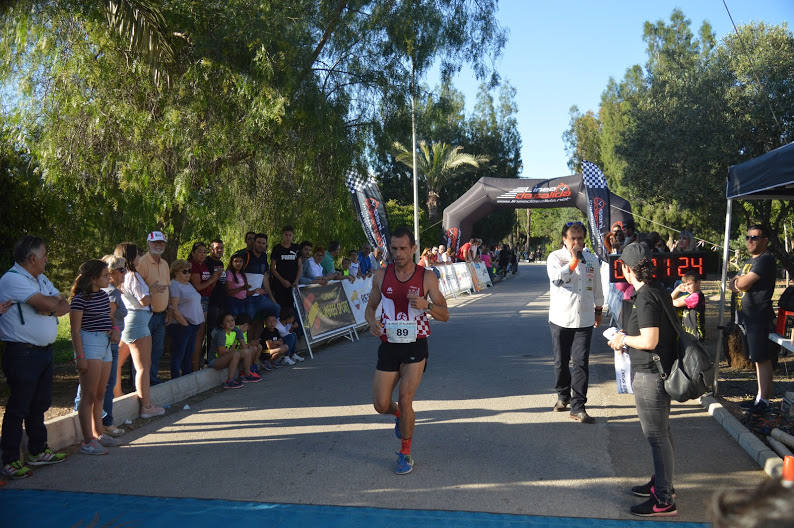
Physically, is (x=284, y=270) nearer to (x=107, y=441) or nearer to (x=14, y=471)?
(x=107, y=441)

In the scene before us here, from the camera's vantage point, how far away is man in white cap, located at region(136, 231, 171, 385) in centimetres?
756

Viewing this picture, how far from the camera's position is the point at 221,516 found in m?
4.46

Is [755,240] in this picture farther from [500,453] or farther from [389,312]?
[389,312]

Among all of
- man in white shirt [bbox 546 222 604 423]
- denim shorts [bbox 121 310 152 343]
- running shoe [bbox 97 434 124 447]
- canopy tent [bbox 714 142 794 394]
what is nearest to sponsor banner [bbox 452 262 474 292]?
canopy tent [bbox 714 142 794 394]

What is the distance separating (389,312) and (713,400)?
4.05m

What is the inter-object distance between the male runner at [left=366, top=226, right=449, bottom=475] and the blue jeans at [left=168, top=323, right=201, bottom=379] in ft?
12.6

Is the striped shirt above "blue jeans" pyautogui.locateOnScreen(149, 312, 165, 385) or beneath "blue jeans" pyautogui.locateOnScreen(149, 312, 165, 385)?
above

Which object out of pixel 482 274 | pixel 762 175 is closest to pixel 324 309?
pixel 762 175

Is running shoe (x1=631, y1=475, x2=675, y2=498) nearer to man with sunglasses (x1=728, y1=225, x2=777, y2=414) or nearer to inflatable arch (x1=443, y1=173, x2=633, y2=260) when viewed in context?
man with sunglasses (x1=728, y1=225, x2=777, y2=414)

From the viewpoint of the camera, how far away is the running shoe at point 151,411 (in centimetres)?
710

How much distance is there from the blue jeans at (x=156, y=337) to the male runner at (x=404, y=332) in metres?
3.50

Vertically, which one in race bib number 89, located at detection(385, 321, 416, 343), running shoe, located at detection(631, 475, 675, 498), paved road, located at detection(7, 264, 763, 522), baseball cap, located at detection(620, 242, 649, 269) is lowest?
paved road, located at detection(7, 264, 763, 522)

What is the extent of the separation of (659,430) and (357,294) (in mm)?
9933

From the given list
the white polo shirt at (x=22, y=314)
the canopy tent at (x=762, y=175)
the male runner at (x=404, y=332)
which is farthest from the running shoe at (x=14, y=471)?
the canopy tent at (x=762, y=175)
